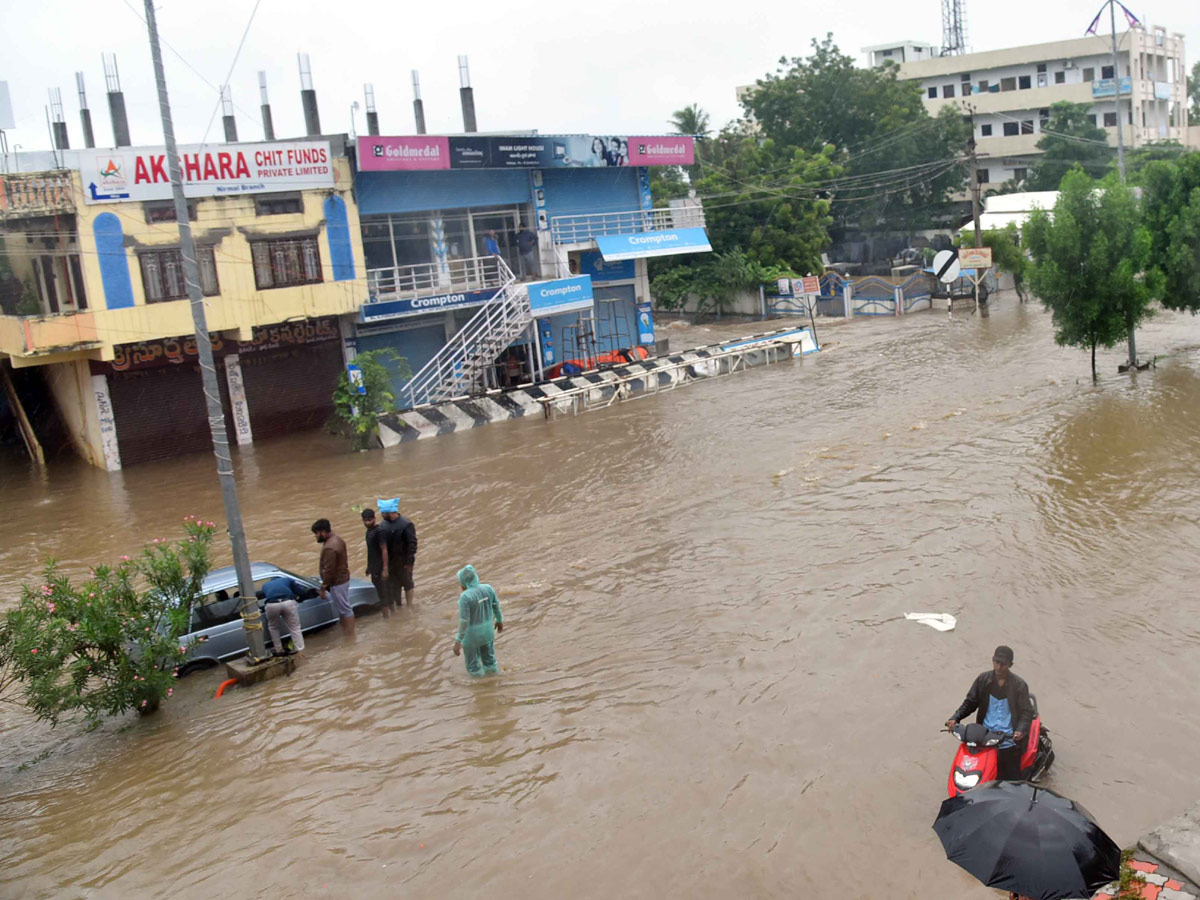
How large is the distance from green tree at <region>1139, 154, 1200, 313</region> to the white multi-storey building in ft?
142

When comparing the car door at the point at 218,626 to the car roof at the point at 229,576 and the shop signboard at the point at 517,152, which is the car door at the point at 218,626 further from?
the shop signboard at the point at 517,152

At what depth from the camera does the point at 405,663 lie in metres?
11.2

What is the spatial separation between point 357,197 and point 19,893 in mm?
21961

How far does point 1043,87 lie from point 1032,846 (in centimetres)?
7109

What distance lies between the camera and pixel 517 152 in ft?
97.0

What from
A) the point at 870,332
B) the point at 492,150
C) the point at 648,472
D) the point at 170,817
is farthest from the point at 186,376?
the point at 870,332

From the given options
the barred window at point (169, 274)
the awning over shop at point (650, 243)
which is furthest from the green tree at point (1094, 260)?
the barred window at point (169, 274)

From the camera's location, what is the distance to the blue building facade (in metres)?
27.3

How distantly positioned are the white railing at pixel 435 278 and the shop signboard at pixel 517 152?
2.59 metres

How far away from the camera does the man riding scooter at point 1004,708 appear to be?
24.4ft

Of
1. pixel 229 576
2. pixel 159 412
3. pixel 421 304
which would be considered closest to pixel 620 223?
pixel 421 304

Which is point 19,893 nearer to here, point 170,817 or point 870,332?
point 170,817

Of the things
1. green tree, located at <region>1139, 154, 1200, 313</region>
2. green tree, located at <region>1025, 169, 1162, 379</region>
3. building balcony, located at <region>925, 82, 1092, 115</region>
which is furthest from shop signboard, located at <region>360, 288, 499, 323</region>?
building balcony, located at <region>925, 82, 1092, 115</region>

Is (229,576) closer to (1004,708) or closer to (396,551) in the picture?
(396,551)
